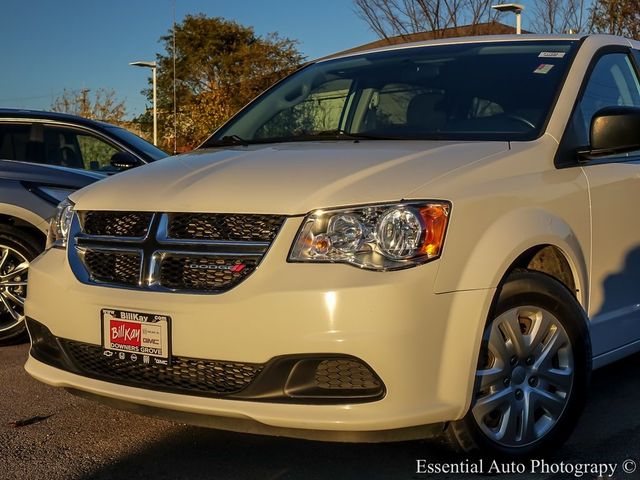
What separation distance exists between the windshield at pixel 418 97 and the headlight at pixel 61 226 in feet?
3.28

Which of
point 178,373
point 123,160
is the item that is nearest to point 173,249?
point 178,373

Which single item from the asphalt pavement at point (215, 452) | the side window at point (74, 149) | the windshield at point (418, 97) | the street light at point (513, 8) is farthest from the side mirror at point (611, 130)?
the street light at point (513, 8)

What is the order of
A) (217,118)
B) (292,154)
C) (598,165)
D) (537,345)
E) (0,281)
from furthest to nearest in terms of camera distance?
(217,118) < (0,281) < (598,165) < (292,154) < (537,345)

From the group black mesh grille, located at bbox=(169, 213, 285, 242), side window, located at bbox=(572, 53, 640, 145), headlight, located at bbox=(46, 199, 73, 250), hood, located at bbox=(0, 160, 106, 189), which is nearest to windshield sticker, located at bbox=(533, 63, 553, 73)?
side window, located at bbox=(572, 53, 640, 145)

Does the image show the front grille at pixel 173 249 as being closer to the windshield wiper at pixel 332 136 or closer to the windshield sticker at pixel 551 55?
the windshield wiper at pixel 332 136

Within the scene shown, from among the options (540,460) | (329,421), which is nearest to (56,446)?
(329,421)

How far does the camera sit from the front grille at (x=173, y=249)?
10.2 ft

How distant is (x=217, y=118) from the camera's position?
2920 cm

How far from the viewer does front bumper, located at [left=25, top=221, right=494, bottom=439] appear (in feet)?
9.54

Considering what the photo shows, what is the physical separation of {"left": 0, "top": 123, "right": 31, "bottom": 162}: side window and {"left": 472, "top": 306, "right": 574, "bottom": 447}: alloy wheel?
14.2ft

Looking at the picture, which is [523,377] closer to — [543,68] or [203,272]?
[203,272]

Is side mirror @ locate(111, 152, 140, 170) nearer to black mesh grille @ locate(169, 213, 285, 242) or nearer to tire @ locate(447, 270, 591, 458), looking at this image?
black mesh grille @ locate(169, 213, 285, 242)

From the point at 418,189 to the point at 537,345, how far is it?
2.79 feet

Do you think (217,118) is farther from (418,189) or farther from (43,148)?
(418,189)
